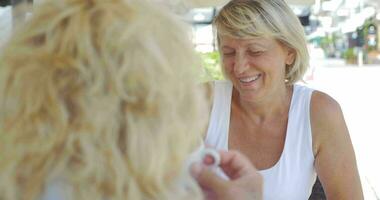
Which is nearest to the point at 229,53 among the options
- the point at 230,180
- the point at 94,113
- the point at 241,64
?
the point at 241,64

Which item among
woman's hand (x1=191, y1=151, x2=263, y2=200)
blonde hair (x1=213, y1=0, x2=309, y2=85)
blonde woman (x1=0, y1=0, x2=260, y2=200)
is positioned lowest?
blonde hair (x1=213, y1=0, x2=309, y2=85)

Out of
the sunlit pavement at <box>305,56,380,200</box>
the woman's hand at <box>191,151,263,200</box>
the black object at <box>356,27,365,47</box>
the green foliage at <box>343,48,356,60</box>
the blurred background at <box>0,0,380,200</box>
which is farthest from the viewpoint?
the black object at <box>356,27,365,47</box>

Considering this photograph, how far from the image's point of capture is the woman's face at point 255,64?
7.06 feet

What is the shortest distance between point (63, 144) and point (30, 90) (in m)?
0.09

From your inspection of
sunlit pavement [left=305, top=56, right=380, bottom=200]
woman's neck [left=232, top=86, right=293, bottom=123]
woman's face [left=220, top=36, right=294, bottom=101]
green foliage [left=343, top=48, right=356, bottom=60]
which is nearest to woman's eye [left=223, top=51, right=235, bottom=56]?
woman's face [left=220, top=36, right=294, bottom=101]

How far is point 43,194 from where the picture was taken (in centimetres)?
77

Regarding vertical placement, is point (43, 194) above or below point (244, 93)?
above

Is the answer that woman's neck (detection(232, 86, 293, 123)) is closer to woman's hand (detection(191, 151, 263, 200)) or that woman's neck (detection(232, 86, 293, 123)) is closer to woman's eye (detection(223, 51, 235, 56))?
woman's eye (detection(223, 51, 235, 56))

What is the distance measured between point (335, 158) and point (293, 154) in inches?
6.1

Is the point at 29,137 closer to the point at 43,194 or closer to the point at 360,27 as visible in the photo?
the point at 43,194

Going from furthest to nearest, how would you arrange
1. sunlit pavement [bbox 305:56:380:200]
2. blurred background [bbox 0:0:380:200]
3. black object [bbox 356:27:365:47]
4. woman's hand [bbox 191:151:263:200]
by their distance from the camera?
black object [bbox 356:27:365:47] < sunlit pavement [bbox 305:56:380:200] < blurred background [bbox 0:0:380:200] < woman's hand [bbox 191:151:263:200]

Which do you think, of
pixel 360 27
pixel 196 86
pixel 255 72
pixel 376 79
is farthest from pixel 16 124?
pixel 360 27

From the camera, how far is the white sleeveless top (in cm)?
205

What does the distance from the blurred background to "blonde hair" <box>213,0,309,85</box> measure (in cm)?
12
